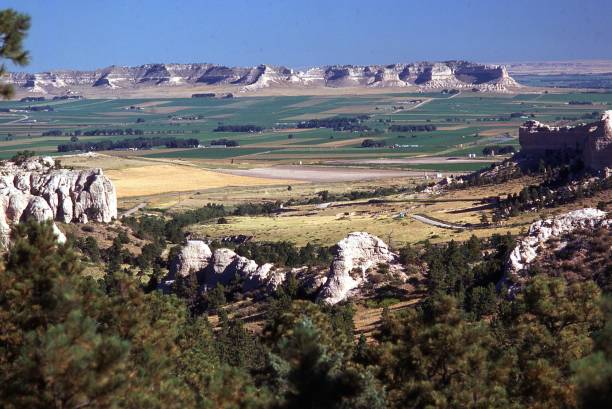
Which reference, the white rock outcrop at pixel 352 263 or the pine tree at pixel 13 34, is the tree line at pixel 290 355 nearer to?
the pine tree at pixel 13 34

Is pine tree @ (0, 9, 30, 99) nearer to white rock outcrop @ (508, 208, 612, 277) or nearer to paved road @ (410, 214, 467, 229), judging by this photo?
white rock outcrop @ (508, 208, 612, 277)

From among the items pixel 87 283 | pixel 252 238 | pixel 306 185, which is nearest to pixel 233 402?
pixel 87 283

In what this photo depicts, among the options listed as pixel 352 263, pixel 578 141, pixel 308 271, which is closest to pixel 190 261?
pixel 308 271

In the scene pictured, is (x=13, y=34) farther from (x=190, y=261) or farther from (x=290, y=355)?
(x=190, y=261)

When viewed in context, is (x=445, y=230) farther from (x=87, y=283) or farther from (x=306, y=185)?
(x=306, y=185)

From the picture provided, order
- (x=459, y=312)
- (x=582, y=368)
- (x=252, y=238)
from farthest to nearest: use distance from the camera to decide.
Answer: (x=252, y=238), (x=459, y=312), (x=582, y=368)

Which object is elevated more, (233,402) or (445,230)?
(233,402)
